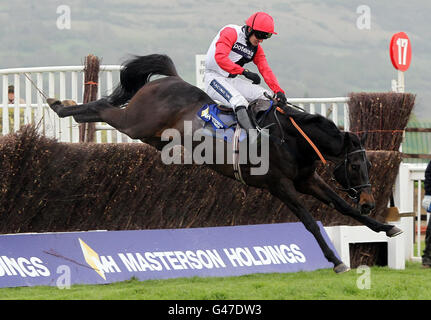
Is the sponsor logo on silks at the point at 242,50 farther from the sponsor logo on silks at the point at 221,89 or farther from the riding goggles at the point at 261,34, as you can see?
the sponsor logo on silks at the point at 221,89

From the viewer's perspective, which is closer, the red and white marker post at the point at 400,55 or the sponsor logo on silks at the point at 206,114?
the sponsor logo on silks at the point at 206,114

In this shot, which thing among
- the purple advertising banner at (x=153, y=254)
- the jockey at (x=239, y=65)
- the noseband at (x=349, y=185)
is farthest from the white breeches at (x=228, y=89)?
the purple advertising banner at (x=153, y=254)

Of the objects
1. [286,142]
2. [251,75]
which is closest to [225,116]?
[251,75]

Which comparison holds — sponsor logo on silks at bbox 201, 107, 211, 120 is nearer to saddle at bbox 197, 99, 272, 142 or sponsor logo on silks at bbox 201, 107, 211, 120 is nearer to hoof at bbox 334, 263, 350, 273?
saddle at bbox 197, 99, 272, 142

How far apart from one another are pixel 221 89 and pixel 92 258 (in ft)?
6.29

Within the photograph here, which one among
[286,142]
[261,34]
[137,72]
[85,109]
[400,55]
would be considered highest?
[400,55]

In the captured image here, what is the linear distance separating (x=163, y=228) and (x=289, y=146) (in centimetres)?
193

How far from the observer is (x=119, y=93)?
274 inches

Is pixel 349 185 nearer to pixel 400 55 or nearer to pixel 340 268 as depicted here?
pixel 340 268

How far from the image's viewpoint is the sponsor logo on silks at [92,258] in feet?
21.1

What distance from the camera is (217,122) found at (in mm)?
6344

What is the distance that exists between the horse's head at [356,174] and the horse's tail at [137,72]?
6.24 feet

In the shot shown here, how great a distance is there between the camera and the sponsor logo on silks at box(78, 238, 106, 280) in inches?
253

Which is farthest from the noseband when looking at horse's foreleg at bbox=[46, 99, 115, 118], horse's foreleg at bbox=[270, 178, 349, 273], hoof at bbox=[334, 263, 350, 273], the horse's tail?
horse's foreleg at bbox=[46, 99, 115, 118]
